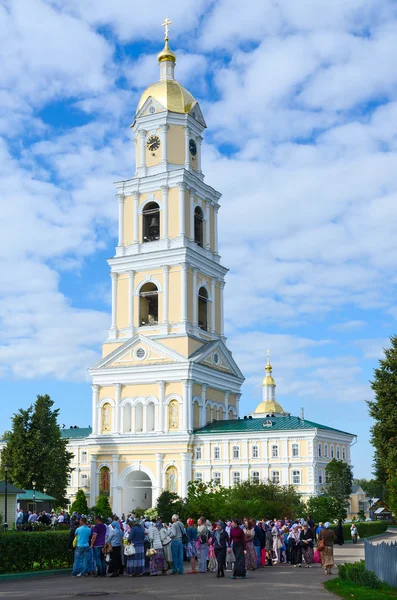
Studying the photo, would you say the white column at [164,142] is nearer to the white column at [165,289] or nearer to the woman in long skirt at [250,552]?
the white column at [165,289]

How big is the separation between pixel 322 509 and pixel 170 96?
36427 millimetres

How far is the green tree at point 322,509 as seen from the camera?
1950 inches

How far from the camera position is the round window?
204 ft

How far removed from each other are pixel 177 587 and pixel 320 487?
3625cm

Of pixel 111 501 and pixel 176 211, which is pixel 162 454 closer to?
pixel 111 501

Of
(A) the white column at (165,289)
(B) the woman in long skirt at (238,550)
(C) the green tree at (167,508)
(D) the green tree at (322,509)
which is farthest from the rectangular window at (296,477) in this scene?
(B) the woman in long skirt at (238,550)

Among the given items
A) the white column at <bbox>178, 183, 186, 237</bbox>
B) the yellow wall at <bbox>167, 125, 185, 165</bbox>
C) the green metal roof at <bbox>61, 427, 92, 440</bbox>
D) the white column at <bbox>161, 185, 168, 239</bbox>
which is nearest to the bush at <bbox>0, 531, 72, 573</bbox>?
the white column at <bbox>178, 183, 186, 237</bbox>

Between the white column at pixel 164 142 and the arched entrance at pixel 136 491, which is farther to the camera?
the white column at pixel 164 142

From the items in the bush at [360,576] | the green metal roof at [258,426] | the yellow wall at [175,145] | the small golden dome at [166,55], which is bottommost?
the bush at [360,576]

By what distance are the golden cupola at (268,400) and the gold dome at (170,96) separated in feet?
120

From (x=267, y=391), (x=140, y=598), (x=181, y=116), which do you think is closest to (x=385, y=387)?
(x=140, y=598)

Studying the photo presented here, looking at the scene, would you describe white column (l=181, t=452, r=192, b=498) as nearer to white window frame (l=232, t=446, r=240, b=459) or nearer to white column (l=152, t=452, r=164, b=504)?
white column (l=152, t=452, r=164, b=504)

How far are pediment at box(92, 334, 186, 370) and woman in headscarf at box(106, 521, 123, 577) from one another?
3579 cm

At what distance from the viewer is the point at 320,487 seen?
182 ft
